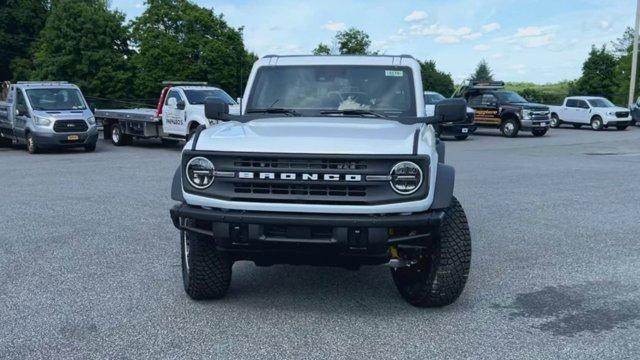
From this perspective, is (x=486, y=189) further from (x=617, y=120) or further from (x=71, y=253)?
(x=617, y=120)

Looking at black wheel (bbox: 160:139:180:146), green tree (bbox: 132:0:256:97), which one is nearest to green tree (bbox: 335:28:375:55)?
green tree (bbox: 132:0:256:97)

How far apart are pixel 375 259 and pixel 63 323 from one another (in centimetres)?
229

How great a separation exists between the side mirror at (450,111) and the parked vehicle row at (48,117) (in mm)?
16159

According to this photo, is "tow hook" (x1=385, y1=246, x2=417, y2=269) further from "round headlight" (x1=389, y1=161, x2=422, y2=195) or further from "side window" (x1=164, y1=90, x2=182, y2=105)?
"side window" (x1=164, y1=90, x2=182, y2=105)

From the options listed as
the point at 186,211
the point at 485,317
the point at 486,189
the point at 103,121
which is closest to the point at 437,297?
the point at 485,317

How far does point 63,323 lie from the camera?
16.3ft

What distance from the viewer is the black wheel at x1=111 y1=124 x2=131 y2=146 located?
22.7 m

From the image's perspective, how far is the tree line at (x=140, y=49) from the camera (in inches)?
1540

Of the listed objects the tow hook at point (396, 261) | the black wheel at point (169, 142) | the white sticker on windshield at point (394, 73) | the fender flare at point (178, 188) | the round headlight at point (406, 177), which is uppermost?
the white sticker on windshield at point (394, 73)

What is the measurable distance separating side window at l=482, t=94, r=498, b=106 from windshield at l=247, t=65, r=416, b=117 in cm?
2347

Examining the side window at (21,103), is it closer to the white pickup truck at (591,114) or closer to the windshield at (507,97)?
the windshield at (507,97)

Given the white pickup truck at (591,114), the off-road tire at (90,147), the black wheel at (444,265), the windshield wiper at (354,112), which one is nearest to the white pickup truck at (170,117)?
the off-road tire at (90,147)

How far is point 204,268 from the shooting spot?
5.22m

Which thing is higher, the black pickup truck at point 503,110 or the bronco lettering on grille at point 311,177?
the bronco lettering on grille at point 311,177
